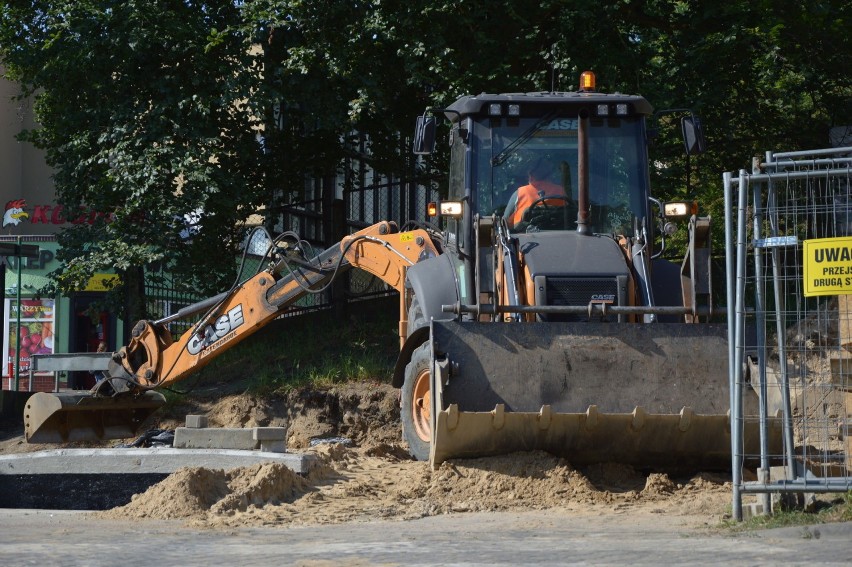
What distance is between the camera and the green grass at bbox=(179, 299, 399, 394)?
17125 mm

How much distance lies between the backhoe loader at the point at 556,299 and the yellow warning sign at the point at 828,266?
6.11 feet

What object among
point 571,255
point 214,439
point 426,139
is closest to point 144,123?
point 214,439

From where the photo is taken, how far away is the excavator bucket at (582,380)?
9.63 m

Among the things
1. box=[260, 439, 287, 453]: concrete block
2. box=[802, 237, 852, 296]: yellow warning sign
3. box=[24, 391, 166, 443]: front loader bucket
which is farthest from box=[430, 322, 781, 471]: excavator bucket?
box=[24, 391, 166, 443]: front loader bucket

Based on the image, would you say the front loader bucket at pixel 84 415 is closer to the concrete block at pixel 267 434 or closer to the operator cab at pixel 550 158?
the concrete block at pixel 267 434

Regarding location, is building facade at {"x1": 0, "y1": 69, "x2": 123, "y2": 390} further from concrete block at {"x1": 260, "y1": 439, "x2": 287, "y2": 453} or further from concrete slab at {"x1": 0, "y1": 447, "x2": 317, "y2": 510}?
concrete block at {"x1": 260, "y1": 439, "x2": 287, "y2": 453}

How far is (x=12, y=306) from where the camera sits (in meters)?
29.8

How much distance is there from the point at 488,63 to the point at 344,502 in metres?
8.71

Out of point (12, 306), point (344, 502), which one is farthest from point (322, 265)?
point (12, 306)

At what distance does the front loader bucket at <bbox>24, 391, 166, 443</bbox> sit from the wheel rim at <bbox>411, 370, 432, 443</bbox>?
5.15 m

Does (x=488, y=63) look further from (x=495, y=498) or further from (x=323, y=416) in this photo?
(x=495, y=498)

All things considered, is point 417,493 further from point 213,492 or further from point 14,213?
point 14,213

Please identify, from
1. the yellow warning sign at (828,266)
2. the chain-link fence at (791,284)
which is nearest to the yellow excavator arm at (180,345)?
the chain-link fence at (791,284)

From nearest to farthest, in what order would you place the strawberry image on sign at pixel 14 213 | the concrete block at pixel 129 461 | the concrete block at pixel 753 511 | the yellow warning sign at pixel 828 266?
the yellow warning sign at pixel 828 266, the concrete block at pixel 753 511, the concrete block at pixel 129 461, the strawberry image on sign at pixel 14 213
